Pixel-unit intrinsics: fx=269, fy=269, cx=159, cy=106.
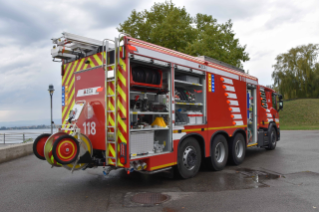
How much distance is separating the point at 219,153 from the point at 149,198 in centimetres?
334

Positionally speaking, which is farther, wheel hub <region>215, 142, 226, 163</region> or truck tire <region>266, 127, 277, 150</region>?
truck tire <region>266, 127, 277, 150</region>

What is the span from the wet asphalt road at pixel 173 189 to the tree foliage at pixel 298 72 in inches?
1588

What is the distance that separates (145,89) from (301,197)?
3620 millimetres

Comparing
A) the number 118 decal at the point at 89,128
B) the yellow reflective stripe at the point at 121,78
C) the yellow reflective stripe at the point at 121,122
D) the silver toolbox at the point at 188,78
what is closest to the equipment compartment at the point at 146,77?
the yellow reflective stripe at the point at 121,78

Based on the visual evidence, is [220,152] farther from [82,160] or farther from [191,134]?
[82,160]

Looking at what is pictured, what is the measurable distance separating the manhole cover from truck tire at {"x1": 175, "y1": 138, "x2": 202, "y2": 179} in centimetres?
106

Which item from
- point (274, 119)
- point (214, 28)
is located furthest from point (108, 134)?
point (214, 28)

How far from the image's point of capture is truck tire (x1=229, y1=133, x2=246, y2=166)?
26.6ft

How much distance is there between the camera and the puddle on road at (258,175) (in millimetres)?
6594

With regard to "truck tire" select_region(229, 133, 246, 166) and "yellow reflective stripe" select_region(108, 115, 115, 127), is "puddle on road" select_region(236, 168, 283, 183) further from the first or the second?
"yellow reflective stripe" select_region(108, 115, 115, 127)

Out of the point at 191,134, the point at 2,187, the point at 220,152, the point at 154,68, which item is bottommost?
the point at 2,187

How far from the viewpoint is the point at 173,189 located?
5.67 m

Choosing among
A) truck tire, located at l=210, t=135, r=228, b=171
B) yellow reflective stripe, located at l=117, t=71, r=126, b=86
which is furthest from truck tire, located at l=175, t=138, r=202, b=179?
yellow reflective stripe, located at l=117, t=71, r=126, b=86

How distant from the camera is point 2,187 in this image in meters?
6.13
